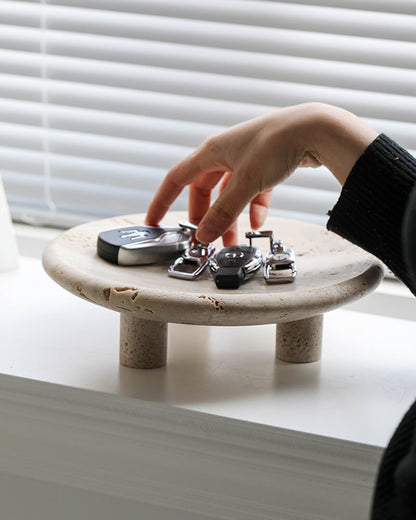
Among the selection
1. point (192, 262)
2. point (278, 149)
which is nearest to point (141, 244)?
point (192, 262)

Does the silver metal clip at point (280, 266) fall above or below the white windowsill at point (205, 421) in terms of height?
above

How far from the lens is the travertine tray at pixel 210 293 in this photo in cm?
63

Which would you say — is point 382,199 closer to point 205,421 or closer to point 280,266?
point 280,266

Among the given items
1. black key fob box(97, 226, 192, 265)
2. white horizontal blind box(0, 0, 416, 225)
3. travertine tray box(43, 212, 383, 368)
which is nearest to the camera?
travertine tray box(43, 212, 383, 368)

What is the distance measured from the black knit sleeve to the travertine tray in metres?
0.05

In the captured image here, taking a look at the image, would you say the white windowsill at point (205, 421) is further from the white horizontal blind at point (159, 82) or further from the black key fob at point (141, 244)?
the white horizontal blind at point (159, 82)

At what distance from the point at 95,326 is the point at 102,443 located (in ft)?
0.57

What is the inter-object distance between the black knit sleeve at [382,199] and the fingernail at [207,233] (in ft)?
0.42

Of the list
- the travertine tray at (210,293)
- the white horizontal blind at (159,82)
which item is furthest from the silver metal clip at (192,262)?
the white horizontal blind at (159,82)

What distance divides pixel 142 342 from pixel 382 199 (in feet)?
0.89

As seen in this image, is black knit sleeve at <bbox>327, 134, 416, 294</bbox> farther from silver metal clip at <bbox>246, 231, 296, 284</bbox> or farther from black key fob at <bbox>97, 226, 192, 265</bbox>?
black key fob at <bbox>97, 226, 192, 265</bbox>

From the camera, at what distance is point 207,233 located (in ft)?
2.35

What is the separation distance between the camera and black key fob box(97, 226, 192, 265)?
73 centimetres

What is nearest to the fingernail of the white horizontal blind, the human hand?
the human hand
